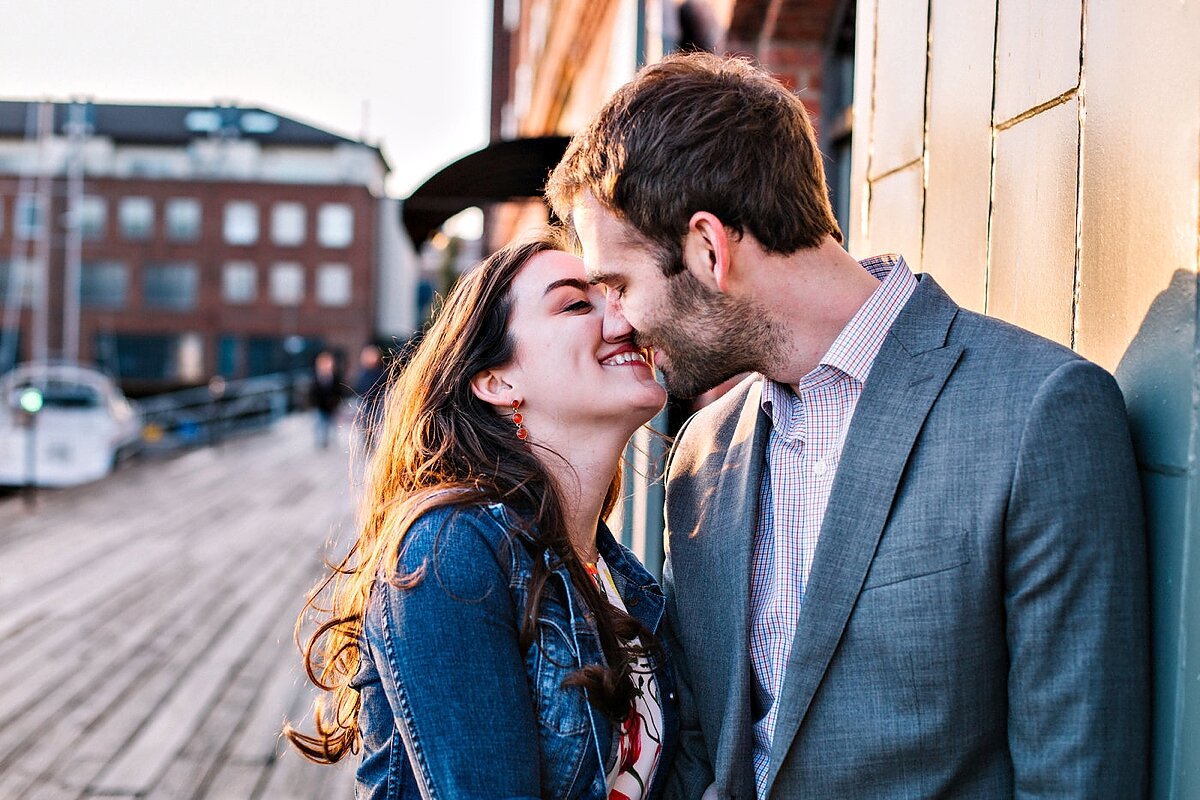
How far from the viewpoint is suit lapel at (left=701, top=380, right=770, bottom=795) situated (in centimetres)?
195

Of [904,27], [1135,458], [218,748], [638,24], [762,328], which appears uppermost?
[638,24]

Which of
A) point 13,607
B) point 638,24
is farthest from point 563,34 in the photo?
point 13,607

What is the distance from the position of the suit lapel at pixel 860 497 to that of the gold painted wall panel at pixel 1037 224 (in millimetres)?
218

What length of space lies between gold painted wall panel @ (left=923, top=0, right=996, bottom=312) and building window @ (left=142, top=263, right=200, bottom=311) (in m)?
54.9

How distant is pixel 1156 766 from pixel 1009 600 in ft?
1.01

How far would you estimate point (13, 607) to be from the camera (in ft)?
27.7

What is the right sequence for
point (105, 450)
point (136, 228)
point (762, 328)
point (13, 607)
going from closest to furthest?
point (762, 328)
point (13, 607)
point (105, 450)
point (136, 228)

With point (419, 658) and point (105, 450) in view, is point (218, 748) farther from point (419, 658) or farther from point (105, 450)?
point (105, 450)

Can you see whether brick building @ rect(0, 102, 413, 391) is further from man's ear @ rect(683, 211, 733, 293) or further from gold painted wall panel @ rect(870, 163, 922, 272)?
man's ear @ rect(683, 211, 733, 293)

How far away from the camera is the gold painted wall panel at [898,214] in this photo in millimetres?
2693

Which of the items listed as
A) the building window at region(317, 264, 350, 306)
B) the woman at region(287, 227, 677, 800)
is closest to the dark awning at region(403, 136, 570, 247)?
the woman at region(287, 227, 677, 800)

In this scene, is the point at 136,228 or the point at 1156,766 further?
the point at 136,228

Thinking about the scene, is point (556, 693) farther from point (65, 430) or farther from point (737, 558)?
point (65, 430)

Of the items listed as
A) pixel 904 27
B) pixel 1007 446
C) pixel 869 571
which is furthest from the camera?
pixel 904 27
